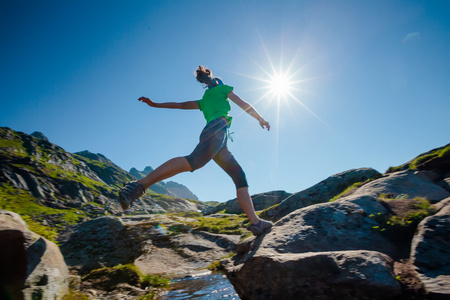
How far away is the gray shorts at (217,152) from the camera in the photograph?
424 cm

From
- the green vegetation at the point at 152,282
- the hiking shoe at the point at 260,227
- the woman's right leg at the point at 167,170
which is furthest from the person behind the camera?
the green vegetation at the point at 152,282

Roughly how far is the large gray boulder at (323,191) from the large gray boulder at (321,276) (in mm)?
7715

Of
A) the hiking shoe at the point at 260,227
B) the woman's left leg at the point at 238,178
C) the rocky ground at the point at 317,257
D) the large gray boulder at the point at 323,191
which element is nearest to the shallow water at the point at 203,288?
the rocky ground at the point at 317,257

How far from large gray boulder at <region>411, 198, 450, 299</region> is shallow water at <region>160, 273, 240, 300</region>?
10.8ft

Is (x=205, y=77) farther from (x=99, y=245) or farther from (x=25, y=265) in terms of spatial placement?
(x=99, y=245)

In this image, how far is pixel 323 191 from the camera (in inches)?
433

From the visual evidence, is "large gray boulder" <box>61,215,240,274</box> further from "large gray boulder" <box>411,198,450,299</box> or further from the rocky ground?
"large gray boulder" <box>411,198,450,299</box>

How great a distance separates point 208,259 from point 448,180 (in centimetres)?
870

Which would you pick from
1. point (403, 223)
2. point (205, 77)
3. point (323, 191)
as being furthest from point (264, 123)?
→ point (323, 191)

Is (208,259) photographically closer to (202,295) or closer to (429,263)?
(202,295)

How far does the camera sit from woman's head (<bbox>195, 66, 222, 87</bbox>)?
5.62 metres

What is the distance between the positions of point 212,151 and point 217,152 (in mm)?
185

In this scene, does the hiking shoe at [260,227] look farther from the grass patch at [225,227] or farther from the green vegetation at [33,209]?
the green vegetation at [33,209]

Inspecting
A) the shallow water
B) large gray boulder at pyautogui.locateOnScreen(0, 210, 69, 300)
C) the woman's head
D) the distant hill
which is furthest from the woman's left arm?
the distant hill
